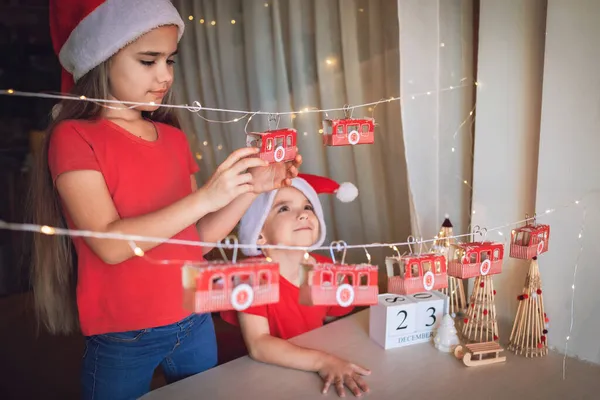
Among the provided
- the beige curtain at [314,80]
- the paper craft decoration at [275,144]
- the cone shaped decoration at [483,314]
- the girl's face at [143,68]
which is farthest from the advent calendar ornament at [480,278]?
the girl's face at [143,68]

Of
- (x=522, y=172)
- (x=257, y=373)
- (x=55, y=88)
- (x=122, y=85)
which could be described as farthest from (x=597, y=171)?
(x=55, y=88)

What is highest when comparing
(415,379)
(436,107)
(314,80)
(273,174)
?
(314,80)

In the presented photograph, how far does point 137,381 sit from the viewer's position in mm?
1015

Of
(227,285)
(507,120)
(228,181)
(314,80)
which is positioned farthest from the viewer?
(314,80)

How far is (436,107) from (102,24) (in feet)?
2.56

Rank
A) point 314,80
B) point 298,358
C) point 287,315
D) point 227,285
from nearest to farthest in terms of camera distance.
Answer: point 227,285, point 298,358, point 287,315, point 314,80

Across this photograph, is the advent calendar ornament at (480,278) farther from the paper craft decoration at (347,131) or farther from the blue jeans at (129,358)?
the blue jeans at (129,358)

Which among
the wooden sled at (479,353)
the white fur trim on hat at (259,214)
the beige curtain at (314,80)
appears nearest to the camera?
the wooden sled at (479,353)

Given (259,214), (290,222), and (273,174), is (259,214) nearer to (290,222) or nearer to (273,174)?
(290,222)

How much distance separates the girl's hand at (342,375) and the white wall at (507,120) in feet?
1.20

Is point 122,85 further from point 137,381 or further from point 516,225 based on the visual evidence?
point 516,225

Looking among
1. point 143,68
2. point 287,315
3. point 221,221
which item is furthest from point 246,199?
point 287,315

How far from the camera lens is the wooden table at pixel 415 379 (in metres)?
0.94

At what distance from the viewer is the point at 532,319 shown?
108cm
